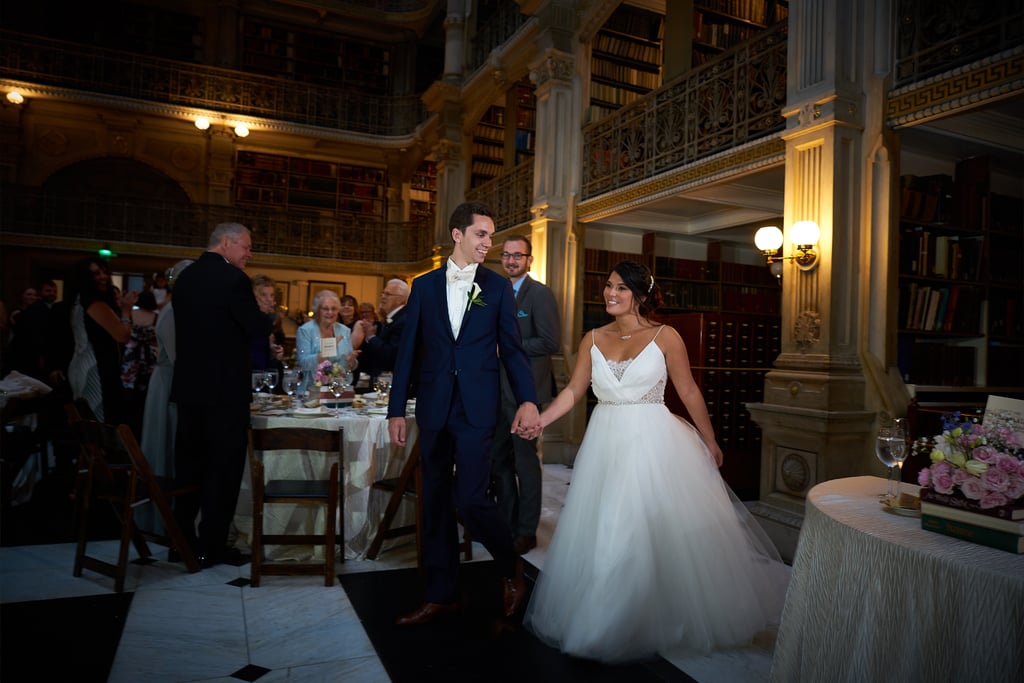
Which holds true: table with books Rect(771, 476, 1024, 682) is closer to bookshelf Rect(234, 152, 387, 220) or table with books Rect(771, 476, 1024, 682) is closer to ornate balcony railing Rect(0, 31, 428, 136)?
ornate balcony railing Rect(0, 31, 428, 136)

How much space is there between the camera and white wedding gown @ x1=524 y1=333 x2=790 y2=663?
7.81 ft

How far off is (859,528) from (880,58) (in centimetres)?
376

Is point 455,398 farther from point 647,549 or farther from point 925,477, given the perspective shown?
point 925,477

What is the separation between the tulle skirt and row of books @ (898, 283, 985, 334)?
104 inches

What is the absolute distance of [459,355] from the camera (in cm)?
264

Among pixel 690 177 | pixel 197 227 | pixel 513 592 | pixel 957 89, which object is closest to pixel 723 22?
pixel 690 177

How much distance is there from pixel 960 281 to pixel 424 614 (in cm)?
435

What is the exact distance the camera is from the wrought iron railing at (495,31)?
937 centimetres

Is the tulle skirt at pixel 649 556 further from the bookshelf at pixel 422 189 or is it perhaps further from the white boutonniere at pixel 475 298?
the bookshelf at pixel 422 189

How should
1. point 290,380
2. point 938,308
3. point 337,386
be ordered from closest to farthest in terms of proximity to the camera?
point 290,380 → point 337,386 → point 938,308

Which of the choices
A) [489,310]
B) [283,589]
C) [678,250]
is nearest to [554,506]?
[283,589]

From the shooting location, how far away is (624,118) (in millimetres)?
6812

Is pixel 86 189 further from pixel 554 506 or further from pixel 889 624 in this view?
pixel 889 624

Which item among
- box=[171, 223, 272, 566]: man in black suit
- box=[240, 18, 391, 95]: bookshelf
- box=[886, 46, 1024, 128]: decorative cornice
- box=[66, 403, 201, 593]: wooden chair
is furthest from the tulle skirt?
box=[240, 18, 391, 95]: bookshelf
